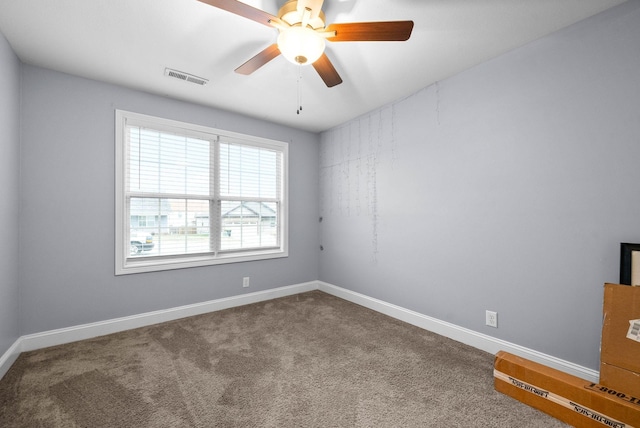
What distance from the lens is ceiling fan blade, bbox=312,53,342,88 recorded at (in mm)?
1866

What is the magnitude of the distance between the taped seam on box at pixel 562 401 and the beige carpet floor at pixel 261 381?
4.2 inches

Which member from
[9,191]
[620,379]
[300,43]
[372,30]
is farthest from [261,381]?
[9,191]

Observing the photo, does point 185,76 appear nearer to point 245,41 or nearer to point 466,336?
point 245,41

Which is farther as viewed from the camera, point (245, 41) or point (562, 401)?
point (245, 41)

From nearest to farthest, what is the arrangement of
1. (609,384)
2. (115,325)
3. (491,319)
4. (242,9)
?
(242,9) < (609,384) < (491,319) < (115,325)

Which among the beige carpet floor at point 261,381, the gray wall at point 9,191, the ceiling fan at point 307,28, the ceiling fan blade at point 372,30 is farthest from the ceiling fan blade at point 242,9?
the beige carpet floor at point 261,381

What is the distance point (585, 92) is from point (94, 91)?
4.17 meters

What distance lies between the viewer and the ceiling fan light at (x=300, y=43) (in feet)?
5.11

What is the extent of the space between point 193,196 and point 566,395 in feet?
12.0

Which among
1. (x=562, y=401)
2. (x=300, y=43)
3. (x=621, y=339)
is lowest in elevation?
(x=562, y=401)

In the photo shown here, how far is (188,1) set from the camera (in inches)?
68.1

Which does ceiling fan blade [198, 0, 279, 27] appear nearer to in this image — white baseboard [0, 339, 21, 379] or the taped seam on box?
the taped seam on box

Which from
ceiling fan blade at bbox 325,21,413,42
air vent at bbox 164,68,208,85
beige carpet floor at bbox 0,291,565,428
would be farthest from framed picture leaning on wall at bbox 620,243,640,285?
air vent at bbox 164,68,208,85

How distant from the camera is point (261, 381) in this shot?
1.96m
